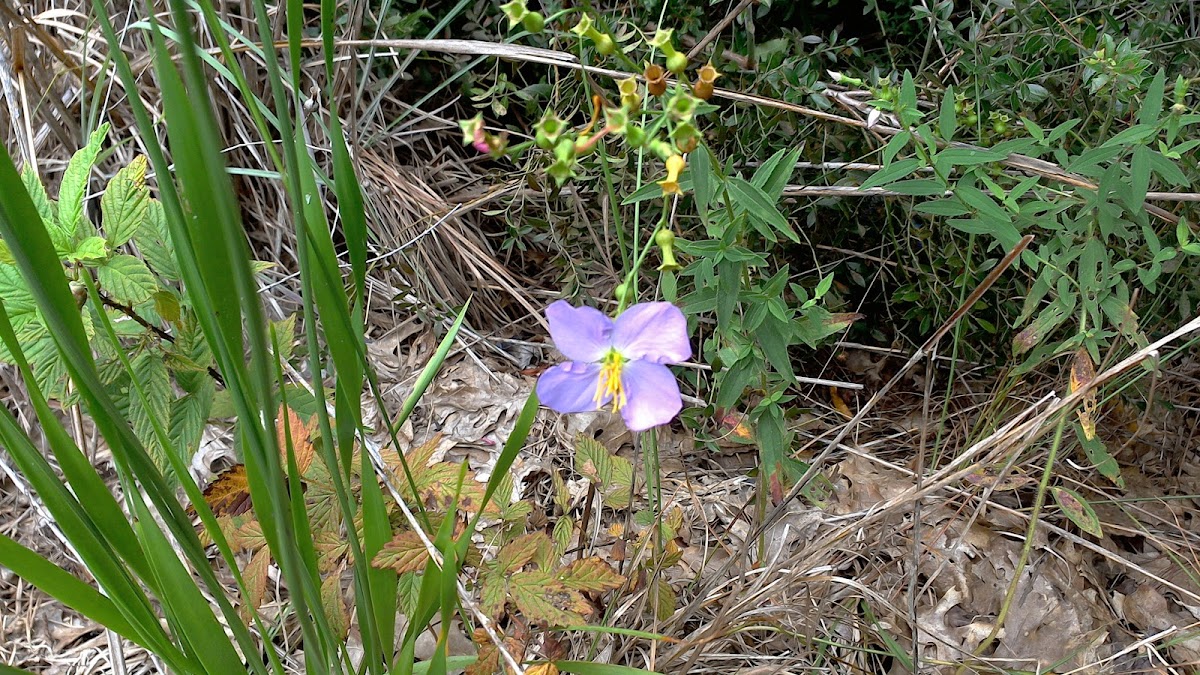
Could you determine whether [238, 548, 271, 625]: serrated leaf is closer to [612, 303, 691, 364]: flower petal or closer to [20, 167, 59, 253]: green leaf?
[20, 167, 59, 253]: green leaf

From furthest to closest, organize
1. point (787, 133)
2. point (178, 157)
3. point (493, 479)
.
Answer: point (787, 133), point (493, 479), point (178, 157)

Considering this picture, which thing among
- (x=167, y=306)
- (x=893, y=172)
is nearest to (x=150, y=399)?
(x=167, y=306)

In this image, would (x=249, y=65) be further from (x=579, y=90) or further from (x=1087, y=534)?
(x=1087, y=534)

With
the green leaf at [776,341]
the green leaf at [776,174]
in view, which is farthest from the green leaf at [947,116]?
the green leaf at [776,341]

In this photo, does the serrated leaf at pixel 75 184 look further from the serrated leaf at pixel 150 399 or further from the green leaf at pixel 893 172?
the green leaf at pixel 893 172

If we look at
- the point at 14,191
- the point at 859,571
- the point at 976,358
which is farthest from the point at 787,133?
the point at 14,191

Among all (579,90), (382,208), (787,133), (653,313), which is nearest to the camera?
(653,313)

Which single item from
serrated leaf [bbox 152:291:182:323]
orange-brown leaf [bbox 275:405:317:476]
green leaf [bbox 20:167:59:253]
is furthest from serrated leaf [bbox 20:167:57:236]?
orange-brown leaf [bbox 275:405:317:476]
